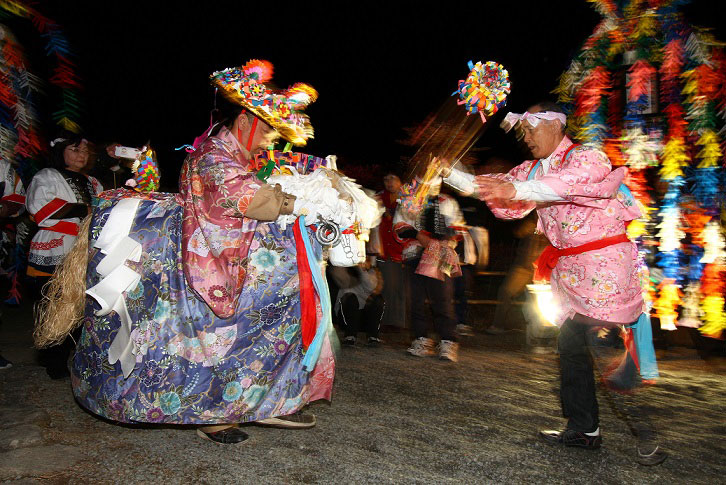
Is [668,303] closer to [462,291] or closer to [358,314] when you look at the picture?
[462,291]

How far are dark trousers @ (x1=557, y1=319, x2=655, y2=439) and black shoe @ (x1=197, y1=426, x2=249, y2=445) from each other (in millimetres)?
1795

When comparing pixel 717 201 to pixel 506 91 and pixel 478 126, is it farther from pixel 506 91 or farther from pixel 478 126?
pixel 506 91

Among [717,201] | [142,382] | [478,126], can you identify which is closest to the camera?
[142,382]

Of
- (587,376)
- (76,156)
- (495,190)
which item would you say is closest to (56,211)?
(76,156)

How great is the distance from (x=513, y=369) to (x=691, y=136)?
11.3ft

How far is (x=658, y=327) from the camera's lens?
22.2 feet

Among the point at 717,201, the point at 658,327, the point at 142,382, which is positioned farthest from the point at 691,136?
the point at 142,382

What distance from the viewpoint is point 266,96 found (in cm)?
282

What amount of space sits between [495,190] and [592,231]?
619 millimetres

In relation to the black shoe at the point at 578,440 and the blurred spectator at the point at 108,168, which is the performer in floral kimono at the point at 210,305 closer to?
the black shoe at the point at 578,440

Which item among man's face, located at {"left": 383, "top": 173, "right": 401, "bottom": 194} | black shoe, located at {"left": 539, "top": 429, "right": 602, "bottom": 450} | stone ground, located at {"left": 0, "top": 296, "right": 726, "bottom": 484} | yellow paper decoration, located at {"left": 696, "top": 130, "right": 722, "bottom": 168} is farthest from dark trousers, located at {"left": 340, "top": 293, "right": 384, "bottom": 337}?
yellow paper decoration, located at {"left": 696, "top": 130, "right": 722, "bottom": 168}

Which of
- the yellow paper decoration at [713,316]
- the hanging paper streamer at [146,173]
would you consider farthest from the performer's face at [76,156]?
the yellow paper decoration at [713,316]

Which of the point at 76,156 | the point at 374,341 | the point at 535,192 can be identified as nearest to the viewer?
the point at 535,192

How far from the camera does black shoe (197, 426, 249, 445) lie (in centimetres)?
275
